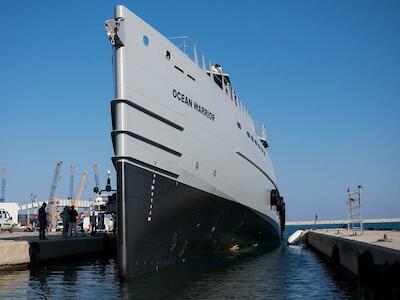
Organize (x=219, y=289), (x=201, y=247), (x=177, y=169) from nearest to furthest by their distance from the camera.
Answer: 1. (x=219, y=289)
2. (x=177, y=169)
3. (x=201, y=247)

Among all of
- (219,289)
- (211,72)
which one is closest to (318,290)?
(219,289)

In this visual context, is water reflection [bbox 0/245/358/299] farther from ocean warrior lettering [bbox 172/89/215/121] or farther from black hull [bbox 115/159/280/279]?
ocean warrior lettering [bbox 172/89/215/121]

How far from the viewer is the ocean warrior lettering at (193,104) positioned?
1407cm

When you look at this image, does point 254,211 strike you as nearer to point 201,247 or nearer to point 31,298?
point 201,247

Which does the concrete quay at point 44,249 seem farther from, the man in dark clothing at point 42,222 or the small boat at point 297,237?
the small boat at point 297,237

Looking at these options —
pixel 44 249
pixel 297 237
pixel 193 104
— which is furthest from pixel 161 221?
pixel 297 237

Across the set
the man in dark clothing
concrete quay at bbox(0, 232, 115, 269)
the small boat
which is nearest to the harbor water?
concrete quay at bbox(0, 232, 115, 269)

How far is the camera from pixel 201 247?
624 inches

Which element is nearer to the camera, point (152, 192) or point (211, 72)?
point (152, 192)

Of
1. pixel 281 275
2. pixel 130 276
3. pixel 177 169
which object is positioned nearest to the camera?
pixel 130 276

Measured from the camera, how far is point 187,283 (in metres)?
11.6

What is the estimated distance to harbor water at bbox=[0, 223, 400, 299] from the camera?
10.3m

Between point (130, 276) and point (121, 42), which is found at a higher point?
point (121, 42)

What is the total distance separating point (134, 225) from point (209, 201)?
385cm
